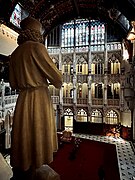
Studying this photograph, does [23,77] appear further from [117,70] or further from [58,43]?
[58,43]

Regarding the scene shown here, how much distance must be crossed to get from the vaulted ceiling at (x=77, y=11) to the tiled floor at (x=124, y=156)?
10199mm

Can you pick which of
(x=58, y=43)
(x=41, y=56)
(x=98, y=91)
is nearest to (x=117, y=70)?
(x=98, y=91)

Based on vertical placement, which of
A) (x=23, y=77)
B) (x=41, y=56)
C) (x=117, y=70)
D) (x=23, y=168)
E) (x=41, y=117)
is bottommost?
(x=23, y=168)

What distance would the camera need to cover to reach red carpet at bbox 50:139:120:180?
1061 cm

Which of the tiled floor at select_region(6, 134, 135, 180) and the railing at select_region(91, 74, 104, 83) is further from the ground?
the railing at select_region(91, 74, 104, 83)

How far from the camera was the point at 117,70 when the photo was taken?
72.4 ft

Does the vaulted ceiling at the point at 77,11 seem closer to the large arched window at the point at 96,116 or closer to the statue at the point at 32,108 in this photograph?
the large arched window at the point at 96,116

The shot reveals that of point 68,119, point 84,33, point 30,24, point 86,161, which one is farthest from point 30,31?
point 84,33

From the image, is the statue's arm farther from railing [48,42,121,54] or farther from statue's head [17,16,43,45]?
railing [48,42,121,54]

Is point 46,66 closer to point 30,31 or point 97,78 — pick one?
point 30,31

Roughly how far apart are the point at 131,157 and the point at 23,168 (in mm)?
14109

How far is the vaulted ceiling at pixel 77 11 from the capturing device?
43.2ft

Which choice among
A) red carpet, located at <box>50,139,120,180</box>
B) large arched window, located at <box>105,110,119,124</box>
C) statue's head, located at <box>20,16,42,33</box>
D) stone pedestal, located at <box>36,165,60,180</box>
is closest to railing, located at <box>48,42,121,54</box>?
large arched window, located at <box>105,110,119,124</box>

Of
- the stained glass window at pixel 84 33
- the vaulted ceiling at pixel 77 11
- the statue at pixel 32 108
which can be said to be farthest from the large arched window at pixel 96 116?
the statue at pixel 32 108
